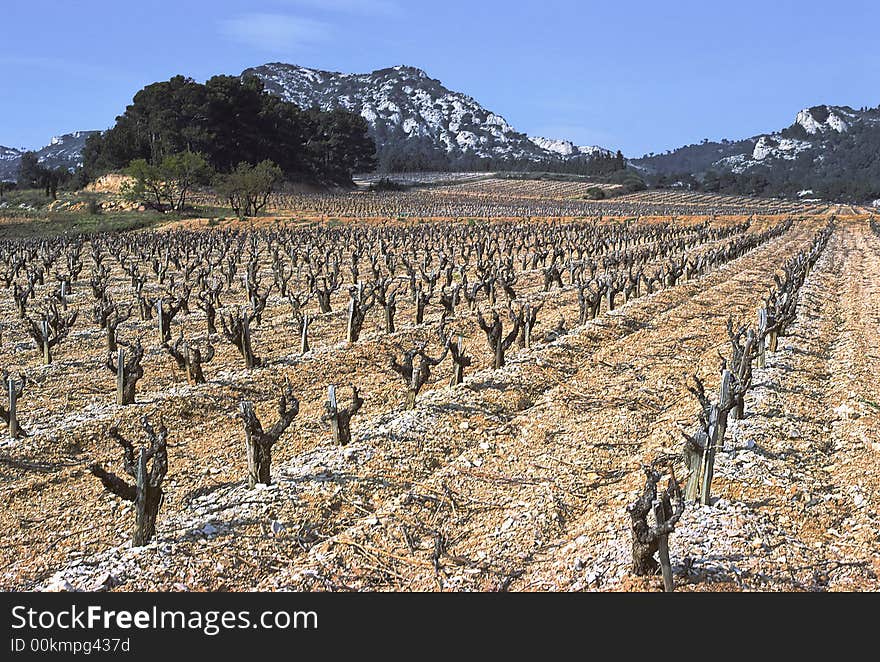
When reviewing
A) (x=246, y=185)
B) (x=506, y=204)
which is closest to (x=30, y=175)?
(x=246, y=185)

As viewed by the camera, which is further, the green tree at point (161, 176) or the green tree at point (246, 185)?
the green tree at point (161, 176)

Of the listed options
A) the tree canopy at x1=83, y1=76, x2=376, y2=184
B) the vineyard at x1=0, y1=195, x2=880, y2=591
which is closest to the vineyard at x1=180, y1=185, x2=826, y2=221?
the tree canopy at x1=83, y1=76, x2=376, y2=184

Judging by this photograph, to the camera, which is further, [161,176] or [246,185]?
[161,176]

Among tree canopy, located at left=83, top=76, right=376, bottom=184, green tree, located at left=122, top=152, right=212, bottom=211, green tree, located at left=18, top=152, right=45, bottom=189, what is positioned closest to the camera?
green tree, located at left=122, top=152, right=212, bottom=211

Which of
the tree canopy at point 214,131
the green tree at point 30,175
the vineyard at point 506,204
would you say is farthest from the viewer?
the green tree at point 30,175

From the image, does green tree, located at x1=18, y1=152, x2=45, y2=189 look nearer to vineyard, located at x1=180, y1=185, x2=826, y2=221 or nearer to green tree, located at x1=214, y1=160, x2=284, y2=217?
vineyard, located at x1=180, y1=185, x2=826, y2=221

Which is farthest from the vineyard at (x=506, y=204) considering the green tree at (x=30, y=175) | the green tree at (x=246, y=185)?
the green tree at (x=30, y=175)

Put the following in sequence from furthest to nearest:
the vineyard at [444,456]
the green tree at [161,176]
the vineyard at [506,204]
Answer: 1. the vineyard at [506,204]
2. the green tree at [161,176]
3. the vineyard at [444,456]

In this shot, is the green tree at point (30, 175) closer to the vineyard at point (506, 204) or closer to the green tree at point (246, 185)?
the vineyard at point (506, 204)

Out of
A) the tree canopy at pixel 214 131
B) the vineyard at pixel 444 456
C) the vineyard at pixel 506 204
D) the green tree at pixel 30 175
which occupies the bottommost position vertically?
the vineyard at pixel 444 456

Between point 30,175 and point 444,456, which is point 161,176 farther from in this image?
point 444,456

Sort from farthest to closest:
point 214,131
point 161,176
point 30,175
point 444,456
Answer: point 30,175 → point 214,131 → point 161,176 → point 444,456

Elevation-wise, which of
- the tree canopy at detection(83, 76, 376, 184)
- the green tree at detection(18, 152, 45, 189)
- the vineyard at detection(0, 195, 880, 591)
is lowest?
the vineyard at detection(0, 195, 880, 591)
